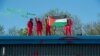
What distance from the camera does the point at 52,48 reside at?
750 inches

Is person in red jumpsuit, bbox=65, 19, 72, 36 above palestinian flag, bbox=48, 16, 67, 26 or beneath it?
beneath

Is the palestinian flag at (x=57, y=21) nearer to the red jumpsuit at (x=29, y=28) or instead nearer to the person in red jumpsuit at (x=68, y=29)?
the person in red jumpsuit at (x=68, y=29)

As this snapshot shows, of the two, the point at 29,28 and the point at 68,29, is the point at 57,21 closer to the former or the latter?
the point at 68,29

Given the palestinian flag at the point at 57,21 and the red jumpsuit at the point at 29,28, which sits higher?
the palestinian flag at the point at 57,21

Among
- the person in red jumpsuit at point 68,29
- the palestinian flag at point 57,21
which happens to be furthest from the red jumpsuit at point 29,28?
the person in red jumpsuit at point 68,29

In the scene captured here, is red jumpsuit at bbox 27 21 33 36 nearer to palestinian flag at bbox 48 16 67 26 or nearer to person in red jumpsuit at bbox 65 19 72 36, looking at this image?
palestinian flag at bbox 48 16 67 26

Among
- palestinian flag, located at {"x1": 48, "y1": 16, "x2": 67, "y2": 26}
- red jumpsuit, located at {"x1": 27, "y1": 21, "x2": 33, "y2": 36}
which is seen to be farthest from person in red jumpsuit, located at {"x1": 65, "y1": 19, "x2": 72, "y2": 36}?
red jumpsuit, located at {"x1": 27, "y1": 21, "x2": 33, "y2": 36}

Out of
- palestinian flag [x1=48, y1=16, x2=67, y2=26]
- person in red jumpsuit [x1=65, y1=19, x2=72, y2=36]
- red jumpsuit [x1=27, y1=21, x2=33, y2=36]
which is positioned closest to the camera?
person in red jumpsuit [x1=65, y1=19, x2=72, y2=36]

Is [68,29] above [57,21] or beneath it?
beneath

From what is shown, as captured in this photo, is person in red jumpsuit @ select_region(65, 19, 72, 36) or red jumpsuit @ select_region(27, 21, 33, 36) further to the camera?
red jumpsuit @ select_region(27, 21, 33, 36)

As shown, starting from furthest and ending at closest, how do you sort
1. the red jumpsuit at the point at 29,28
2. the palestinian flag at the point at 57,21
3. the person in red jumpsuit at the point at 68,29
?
the palestinian flag at the point at 57,21 < the red jumpsuit at the point at 29,28 < the person in red jumpsuit at the point at 68,29

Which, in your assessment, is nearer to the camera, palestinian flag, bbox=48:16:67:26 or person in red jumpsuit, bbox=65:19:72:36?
person in red jumpsuit, bbox=65:19:72:36

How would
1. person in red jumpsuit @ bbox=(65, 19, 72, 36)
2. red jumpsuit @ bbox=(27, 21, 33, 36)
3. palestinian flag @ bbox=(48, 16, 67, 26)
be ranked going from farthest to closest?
1. palestinian flag @ bbox=(48, 16, 67, 26)
2. red jumpsuit @ bbox=(27, 21, 33, 36)
3. person in red jumpsuit @ bbox=(65, 19, 72, 36)

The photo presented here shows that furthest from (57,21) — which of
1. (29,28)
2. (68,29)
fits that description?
(29,28)
